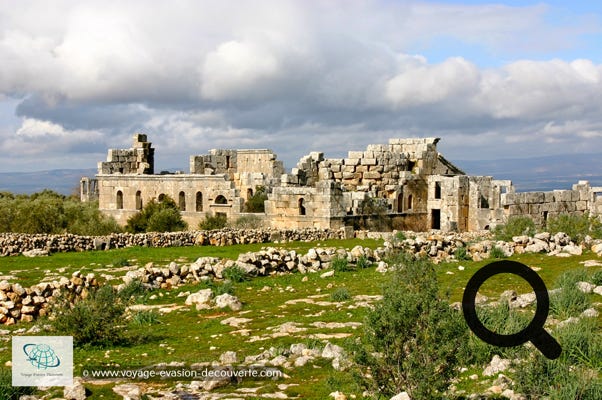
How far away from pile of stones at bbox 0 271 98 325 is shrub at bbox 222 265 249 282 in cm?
322

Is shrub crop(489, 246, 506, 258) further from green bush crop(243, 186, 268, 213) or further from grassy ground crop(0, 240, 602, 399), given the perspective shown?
green bush crop(243, 186, 268, 213)

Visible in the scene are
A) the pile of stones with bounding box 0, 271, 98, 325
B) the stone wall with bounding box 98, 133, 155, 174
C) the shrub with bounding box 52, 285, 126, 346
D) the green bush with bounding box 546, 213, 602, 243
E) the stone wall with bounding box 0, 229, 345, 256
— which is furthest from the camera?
the stone wall with bounding box 98, 133, 155, 174

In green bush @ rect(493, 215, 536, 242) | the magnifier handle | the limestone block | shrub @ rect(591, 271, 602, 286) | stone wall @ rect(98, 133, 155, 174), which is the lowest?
the magnifier handle

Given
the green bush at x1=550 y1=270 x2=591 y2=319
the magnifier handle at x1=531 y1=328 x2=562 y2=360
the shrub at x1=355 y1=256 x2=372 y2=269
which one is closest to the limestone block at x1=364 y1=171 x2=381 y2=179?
the shrub at x1=355 y1=256 x2=372 y2=269

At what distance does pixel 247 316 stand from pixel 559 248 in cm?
961

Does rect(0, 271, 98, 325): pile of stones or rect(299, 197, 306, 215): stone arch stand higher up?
rect(299, 197, 306, 215): stone arch

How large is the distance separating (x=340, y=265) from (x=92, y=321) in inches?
302

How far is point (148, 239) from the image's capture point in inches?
1007

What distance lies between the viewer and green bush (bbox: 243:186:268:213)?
38.1 metres

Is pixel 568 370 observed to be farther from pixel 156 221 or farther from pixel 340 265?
pixel 156 221

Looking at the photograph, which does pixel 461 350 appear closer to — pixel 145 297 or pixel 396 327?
pixel 396 327

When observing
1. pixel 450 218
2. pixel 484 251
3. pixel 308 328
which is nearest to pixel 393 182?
pixel 450 218

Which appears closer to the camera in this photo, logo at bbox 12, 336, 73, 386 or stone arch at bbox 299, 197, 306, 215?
logo at bbox 12, 336, 73, 386

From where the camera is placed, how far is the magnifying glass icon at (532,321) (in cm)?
759
